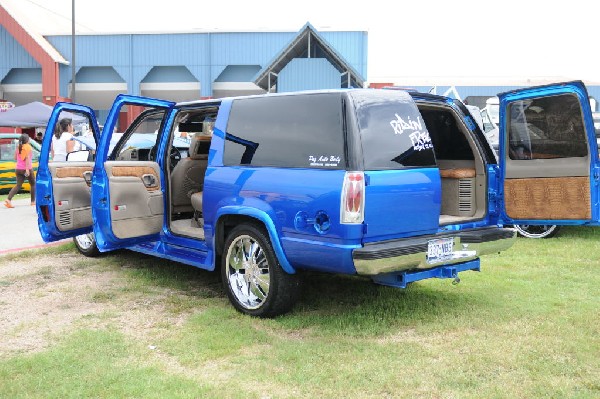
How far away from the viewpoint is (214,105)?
5961 millimetres

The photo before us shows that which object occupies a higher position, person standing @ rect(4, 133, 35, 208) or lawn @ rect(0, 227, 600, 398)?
person standing @ rect(4, 133, 35, 208)

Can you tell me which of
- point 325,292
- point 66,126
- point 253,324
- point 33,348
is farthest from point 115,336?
point 66,126

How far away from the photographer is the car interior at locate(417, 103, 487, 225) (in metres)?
5.81

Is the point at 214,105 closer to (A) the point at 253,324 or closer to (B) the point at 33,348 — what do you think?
(A) the point at 253,324

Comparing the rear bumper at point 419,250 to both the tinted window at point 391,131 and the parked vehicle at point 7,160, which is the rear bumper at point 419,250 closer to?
the tinted window at point 391,131

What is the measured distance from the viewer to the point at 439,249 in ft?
16.3

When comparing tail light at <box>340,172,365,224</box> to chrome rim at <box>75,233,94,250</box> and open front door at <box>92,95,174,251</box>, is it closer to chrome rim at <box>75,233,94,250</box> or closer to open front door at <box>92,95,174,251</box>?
open front door at <box>92,95,174,251</box>

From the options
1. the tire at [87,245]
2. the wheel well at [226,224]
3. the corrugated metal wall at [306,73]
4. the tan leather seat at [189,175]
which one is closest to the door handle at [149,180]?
the tan leather seat at [189,175]

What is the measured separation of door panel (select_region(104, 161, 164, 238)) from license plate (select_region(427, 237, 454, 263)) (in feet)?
9.53

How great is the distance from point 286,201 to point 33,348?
7.29ft

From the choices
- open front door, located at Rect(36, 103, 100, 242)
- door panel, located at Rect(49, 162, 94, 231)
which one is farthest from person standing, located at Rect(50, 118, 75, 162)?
door panel, located at Rect(49, 162, 94, 231)

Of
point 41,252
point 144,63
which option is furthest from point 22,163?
point 144,63

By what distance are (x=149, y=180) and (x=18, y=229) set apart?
17.3ft

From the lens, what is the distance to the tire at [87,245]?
7.84 m
